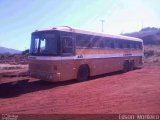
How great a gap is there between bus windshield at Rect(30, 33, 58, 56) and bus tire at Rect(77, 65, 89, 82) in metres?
2.82

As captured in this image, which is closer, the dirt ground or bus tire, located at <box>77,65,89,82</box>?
the dirt ground

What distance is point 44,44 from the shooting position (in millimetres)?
14266

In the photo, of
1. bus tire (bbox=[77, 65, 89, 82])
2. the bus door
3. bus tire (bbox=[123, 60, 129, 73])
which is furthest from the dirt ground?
bus tire (bbox=[123, 60, 129, 73])

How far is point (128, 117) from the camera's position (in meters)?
8.00

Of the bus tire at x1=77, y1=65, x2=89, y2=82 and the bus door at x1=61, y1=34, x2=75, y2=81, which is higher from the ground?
the bus door at x1=61, y1=34, x2=75, y2=81

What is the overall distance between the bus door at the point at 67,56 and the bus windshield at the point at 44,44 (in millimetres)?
496

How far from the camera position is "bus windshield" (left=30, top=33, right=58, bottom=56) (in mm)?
13789

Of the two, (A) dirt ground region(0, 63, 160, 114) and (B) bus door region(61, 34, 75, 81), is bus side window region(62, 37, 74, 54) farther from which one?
(A) dirt ground region(0, 63, 160, 114)

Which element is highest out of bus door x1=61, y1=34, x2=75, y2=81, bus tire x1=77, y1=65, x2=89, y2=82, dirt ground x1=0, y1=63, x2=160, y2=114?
bus door x1=61, y1=34, x2=75, y2=81

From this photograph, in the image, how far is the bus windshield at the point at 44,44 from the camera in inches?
543

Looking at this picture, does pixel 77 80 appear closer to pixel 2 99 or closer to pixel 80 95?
pixel 80 95

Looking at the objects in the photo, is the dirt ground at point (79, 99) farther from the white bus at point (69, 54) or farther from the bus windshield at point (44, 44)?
the bus windshield at point (44, 44)

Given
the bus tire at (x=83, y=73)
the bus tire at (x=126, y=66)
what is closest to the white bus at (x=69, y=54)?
the bus tire at (x=83, y=73)

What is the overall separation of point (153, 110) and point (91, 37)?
9050mm
